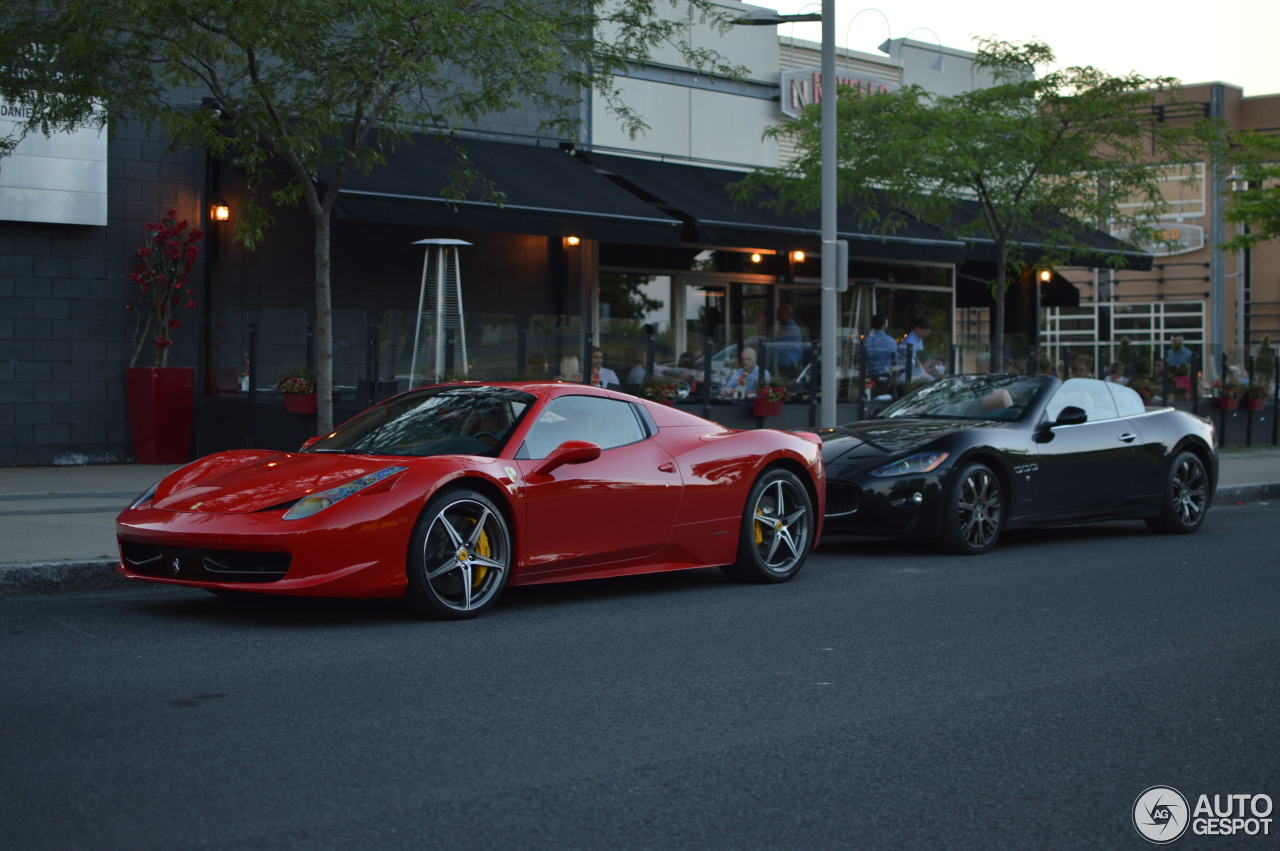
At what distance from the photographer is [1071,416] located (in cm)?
1177

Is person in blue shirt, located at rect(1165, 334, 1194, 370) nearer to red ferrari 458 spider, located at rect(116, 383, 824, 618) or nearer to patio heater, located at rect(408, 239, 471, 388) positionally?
patio heater, located at rect(408, 239, 471, 388)

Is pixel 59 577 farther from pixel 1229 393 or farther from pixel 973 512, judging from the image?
pixel 1229 393

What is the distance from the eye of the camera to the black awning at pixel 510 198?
16250 mm

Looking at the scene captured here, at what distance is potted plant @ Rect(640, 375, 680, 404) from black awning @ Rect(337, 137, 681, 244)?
6.00 ft

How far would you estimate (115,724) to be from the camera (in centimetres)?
523

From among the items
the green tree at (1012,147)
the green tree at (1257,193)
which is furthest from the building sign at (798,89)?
the green tree at (1257,193)

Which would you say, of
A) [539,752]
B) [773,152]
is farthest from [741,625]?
[773,152]

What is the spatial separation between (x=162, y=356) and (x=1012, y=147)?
10.1 meters

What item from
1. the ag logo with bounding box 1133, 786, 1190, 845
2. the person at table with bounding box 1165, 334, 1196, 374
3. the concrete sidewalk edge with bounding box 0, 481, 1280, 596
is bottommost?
the ag logo with bounding box 1133, 786, 1190, 845

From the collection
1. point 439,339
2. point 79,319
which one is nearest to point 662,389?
point 439,339

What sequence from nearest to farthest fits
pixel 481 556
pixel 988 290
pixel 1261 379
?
1. pixel 481 556
2. pixel 1261 379
3. pixel 988 290

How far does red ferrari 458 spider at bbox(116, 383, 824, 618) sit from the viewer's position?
281 inches

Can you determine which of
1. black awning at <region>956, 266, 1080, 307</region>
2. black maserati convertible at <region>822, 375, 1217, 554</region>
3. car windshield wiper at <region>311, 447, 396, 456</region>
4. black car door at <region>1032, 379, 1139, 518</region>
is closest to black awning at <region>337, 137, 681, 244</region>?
black maserati convertible at <region>822, 375, 1217, 554</region>

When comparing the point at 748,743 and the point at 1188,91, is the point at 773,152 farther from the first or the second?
the point at 1188,91
